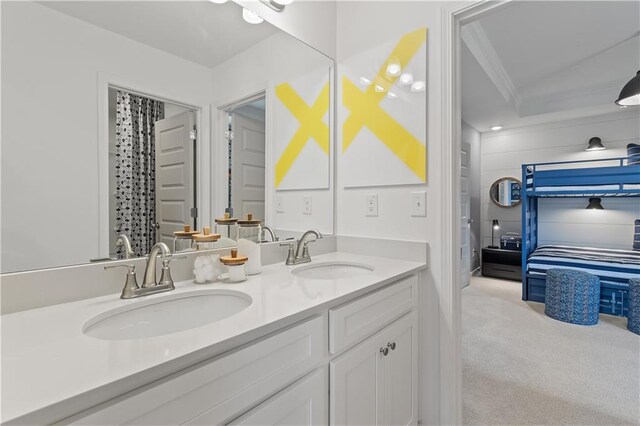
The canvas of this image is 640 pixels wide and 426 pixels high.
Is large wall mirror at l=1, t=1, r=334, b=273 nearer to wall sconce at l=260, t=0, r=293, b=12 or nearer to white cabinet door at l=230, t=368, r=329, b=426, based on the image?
wall sconce at l=260, t=0, r=293, b=12

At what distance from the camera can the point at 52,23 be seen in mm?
928

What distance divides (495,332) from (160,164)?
118 inches

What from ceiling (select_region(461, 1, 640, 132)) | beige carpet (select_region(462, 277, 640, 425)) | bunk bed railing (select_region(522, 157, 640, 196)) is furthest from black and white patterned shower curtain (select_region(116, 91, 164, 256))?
bunk bed railing (select_region(522, 157, 640, 196))

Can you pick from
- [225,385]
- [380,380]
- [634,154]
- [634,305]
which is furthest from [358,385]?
[634,154]

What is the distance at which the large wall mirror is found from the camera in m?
0.88

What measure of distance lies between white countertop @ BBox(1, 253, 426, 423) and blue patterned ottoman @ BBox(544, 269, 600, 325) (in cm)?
304

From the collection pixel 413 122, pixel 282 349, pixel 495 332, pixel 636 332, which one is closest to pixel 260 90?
pixel 413 122

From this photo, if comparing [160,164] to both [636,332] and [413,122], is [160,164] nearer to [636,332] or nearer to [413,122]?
[413,122]

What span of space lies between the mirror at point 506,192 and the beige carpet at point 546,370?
231 cm

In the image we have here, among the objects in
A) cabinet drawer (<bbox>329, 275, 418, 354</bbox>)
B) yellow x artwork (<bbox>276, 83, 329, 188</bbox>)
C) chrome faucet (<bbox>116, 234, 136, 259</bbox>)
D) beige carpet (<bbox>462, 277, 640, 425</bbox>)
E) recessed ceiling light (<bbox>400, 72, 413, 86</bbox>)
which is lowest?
beige carpet (<bbox>462, 277, 640, 425</bbox>)

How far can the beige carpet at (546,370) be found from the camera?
5.63 feet

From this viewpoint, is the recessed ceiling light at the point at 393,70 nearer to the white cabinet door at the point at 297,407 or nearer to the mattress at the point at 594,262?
the white cabinet door at the point at 297,407

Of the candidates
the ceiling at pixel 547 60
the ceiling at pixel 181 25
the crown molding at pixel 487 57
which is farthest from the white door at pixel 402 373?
the crown molding at pixel 487 57

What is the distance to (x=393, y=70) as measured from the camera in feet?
5.48
